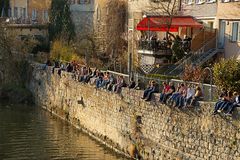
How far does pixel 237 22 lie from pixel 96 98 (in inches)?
398

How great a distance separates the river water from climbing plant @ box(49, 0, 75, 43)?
55.8ft

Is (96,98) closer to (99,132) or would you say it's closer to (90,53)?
(99,132)

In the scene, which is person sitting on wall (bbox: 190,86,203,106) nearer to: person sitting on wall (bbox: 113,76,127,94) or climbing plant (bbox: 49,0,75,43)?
person sitting on wall (bbox: 113,76,127,94)

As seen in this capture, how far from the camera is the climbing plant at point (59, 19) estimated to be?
58.3 m

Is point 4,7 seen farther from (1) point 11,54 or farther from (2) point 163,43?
(2) point 163,43

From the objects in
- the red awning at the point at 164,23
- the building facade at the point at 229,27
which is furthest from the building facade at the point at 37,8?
the building facade at the point at 229,27

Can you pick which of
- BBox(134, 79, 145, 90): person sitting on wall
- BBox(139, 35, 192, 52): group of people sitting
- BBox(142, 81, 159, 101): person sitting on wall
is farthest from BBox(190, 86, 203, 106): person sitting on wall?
BBox(139, 35, 192, 52): group of people sitting

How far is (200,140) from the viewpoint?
77.2 ft

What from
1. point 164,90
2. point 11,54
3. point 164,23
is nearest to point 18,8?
point 11,54

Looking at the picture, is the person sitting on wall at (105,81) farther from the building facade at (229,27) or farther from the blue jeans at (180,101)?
the blue jeans at (180,101)

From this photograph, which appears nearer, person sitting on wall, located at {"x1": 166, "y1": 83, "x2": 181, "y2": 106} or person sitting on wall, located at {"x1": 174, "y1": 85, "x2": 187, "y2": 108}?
person sitting on wall, located at {"x1": 174, "y1": 85, "x2": 187, "y2": 108}

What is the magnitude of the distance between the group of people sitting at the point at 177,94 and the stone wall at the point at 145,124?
0.37 m

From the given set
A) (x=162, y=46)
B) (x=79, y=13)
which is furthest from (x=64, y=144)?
(x=79, y=13)

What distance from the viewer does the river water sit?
29781 mm
